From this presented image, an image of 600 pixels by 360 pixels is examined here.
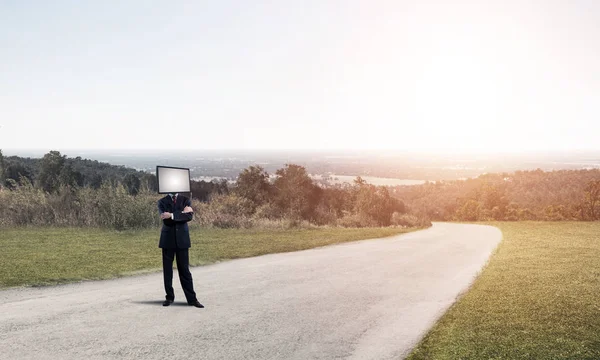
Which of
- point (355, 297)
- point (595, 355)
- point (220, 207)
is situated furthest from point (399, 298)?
point (220, 207)

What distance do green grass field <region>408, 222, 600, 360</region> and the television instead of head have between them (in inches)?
179

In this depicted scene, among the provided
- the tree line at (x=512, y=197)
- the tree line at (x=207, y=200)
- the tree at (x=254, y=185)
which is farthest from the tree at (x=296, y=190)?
the tree line at (x=512, y=197)

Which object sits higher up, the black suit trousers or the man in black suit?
the man in black suit

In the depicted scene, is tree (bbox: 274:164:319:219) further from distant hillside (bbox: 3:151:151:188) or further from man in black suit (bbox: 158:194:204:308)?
man in black suit (bbox: 158:194:204:308)

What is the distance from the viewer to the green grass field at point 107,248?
37.1ft

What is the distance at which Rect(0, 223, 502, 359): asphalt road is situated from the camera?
22.1 ft

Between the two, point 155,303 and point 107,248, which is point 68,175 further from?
point 155,303

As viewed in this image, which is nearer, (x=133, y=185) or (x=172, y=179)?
Answer: (x=172, y=179)

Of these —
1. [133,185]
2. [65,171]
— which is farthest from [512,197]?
[65,171]

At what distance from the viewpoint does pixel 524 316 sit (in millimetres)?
8688

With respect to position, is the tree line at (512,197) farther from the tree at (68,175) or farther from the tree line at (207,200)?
the tree at (68,175)

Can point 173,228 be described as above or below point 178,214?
below

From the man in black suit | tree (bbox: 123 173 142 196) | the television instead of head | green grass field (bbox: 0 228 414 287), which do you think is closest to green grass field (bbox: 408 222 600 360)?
the man in black suit

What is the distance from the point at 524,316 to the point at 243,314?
4874mm
